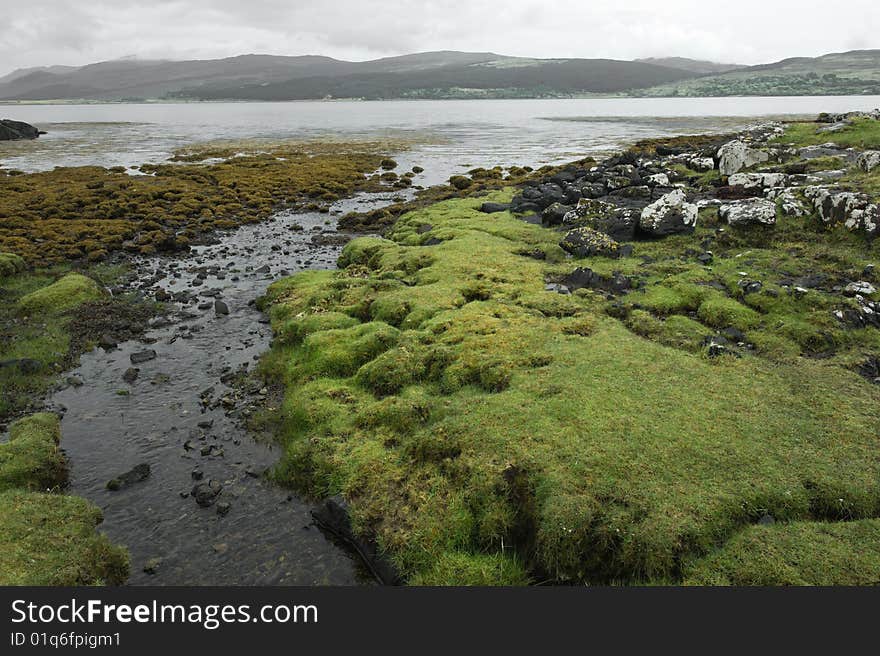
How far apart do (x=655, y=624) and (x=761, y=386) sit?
998 centimetres

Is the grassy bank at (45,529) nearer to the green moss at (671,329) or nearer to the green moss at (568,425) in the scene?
the green moss at (568,425)

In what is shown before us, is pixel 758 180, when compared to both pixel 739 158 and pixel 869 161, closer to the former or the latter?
pixel 869 161

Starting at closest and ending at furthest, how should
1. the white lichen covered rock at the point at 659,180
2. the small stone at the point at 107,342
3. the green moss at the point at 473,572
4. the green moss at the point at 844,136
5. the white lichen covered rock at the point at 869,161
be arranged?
the green moss at the point at 473,572 → the small stone at the point at 107,342 → the white lichen covered rock at the point at 869,161 → the white lichen covered rock at the point at 659,180 → the green moss at the point at 844,136

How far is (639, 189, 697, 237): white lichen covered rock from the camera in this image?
30.6 metres

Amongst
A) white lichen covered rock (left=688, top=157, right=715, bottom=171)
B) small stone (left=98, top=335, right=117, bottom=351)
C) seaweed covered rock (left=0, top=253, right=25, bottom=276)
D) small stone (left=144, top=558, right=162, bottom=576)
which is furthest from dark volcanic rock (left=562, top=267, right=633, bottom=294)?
seaweed covered rock (left=0, top=253, right=25, bottom=276)

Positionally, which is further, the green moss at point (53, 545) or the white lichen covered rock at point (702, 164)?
the white lichen covered rock at point (702, 164)

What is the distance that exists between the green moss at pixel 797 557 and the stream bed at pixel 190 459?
24.5 ft

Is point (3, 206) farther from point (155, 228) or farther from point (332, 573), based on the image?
point (332, 573)

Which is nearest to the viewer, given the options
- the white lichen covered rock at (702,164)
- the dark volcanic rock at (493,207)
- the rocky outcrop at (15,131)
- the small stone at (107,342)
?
the small stone at (107,342)

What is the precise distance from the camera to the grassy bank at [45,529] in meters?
10.8

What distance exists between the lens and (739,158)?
43.6 meters

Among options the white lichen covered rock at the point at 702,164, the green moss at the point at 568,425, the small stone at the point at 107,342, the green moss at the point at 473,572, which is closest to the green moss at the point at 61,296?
the small stone at the point at 107,342

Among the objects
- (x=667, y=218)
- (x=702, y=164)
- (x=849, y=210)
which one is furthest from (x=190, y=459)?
(x=702, y=164)

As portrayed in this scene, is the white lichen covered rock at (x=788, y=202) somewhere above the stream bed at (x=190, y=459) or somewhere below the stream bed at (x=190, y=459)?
above
